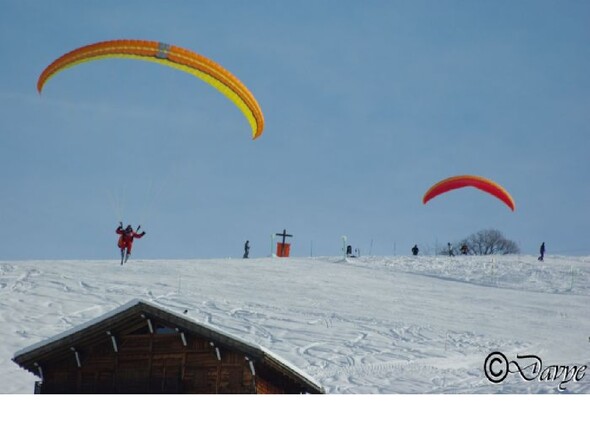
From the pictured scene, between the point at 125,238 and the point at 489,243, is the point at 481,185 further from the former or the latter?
the point at 489,243

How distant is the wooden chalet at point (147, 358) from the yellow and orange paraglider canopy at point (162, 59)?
20.5 ft

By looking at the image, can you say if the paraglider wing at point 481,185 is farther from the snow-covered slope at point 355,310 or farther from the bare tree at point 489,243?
the bare tree at point 489,243

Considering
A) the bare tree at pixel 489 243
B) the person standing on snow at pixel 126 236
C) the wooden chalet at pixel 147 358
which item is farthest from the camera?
the bare tree at pixel 489 243

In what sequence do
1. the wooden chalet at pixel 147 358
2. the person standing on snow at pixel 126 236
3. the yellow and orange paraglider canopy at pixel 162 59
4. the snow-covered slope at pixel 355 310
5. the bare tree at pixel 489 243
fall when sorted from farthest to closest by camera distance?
the bare tree at pixel 489 243, the person standing on snow at pixel 126 236, the snow-covered slope at pixel 355 310, the yellow and orange paraglider canopy at pixel 162 59, the wooden chalet at pixel 147 358

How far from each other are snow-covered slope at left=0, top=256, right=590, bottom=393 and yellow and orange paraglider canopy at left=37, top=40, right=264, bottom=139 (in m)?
5.19

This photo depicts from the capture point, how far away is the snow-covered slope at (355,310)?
20219 millimetres

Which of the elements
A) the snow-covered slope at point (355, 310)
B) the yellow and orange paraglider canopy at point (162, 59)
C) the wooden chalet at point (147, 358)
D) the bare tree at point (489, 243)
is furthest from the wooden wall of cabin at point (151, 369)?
the bare tree at point (489, 243)

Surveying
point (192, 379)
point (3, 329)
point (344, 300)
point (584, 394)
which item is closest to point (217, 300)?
point (344, 300)

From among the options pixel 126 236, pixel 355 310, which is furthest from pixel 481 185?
pixel 126 236

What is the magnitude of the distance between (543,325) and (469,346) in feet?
11.0

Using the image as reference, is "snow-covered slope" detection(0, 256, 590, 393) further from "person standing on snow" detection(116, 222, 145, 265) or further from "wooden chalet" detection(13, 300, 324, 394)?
"wooden chalet" detection(13, 300, 324, 394)

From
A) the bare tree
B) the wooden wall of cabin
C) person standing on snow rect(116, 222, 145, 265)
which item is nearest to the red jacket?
person standing on snow rect(116, 222, 145, 265)

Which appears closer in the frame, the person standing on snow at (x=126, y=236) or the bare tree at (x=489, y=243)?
the person standing on snow at (x=126, y=236)

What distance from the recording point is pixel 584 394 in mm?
17453
